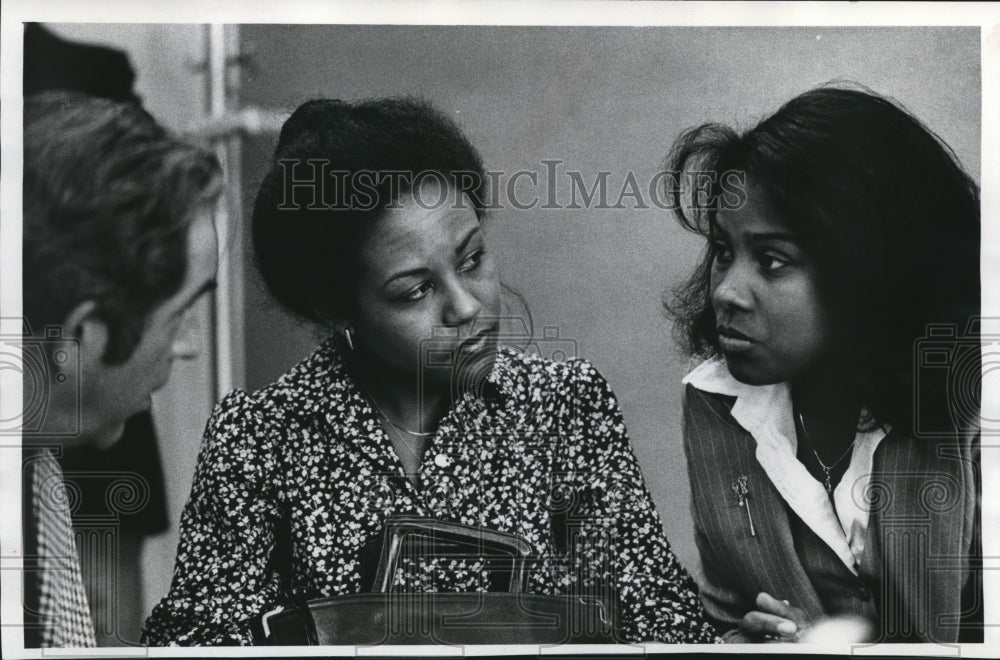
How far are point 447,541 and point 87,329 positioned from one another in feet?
4.16

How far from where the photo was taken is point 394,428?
3080mm

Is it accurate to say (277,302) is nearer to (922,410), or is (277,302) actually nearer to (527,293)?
(527,293)

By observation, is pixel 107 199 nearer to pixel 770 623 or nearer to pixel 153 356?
pixel 153 356

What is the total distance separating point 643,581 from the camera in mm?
3074

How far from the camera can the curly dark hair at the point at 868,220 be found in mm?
3047

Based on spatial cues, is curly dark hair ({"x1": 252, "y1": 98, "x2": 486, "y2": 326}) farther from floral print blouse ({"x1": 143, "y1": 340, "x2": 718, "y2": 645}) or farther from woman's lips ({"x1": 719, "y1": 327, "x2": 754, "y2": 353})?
woman's lips ({"x1": 719, "y1": 327, "x2": 754, "y2": 353})

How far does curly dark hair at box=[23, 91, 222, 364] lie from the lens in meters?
3.06

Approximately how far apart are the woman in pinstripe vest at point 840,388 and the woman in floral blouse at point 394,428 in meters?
0.28

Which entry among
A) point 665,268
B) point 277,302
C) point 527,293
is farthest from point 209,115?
point 665,268

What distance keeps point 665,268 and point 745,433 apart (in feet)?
1.85

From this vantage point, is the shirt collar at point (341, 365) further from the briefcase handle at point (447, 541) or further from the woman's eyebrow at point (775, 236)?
the woman's eyebrow at point (775, 236)

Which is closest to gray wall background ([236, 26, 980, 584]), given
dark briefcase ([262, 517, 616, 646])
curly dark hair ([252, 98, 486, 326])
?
curly dark hair ([252, 98, 486, 326])

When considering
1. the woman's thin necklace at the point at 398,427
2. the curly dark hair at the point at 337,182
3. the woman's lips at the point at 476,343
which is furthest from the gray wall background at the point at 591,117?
the woman's thin necklace at the point at 398,427

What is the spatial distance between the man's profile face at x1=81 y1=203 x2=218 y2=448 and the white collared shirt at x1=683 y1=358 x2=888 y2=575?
151 centimetres
